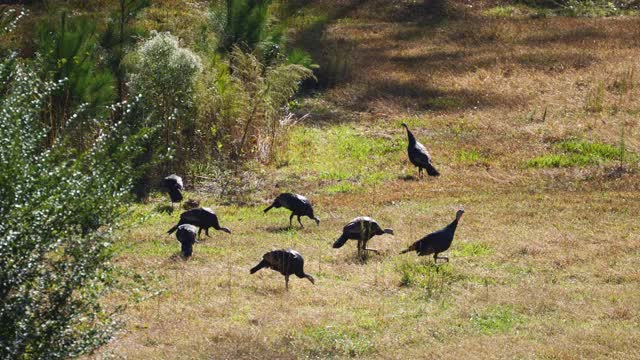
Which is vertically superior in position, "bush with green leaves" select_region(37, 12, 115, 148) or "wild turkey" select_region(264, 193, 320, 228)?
"bush with green leaves" select_region(37, 12, 115, 148)

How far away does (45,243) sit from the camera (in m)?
7.60

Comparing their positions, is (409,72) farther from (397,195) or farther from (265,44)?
(397,195)

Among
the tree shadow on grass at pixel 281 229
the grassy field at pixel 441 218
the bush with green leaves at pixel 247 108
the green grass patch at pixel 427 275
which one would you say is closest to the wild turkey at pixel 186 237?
the grassy field at pixel 441 218

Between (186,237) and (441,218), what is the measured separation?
4317 mm

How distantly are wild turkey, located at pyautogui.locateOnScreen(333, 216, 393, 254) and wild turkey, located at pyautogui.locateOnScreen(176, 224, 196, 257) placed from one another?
5.89 feet

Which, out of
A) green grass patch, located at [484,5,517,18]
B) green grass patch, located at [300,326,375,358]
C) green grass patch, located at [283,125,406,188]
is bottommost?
green grass patch, located at [283,125,406,188]

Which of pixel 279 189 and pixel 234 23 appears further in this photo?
pixel 234 23

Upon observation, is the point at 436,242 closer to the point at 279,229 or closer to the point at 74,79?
the point at 279,229

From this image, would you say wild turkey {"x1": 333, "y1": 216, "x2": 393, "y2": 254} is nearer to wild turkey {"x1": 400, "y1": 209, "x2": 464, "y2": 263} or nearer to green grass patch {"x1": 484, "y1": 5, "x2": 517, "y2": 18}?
wild turkey {"x1": 400, "y1": 209, "x2": 464, "y2": 263}

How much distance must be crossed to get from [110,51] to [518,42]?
1405 centimetres

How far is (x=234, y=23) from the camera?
21.4 metres

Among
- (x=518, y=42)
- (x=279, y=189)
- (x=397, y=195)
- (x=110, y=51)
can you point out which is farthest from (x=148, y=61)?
(x=518, y=42)

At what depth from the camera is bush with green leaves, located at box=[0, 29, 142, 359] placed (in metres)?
7.39

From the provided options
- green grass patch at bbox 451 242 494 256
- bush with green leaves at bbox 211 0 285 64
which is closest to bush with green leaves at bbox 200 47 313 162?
bush with green leaves at bbox 211 0 285 64
